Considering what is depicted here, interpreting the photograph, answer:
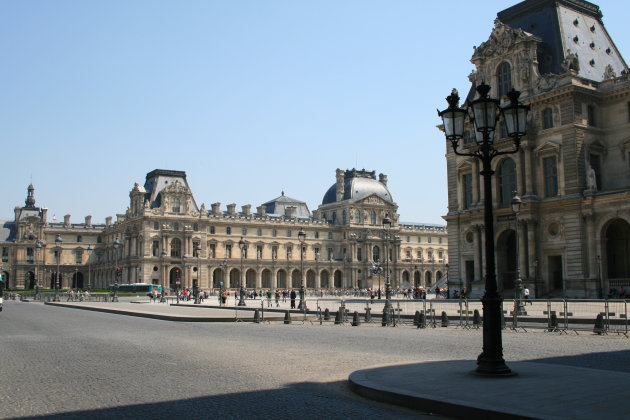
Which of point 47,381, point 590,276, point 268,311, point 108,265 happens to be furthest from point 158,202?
point 47,381

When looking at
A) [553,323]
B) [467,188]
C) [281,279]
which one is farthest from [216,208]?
[553,323]

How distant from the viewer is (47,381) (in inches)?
455

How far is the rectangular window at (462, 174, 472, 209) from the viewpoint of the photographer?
175ft

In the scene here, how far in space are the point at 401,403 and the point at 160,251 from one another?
305ft

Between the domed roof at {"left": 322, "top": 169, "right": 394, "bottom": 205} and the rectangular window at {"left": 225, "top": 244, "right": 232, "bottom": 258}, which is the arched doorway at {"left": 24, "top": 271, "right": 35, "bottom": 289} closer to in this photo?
the rectangular window at {"left": 225, "top": 244, "right": 232, "bottom": 258}

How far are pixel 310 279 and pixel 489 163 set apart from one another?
102 meters

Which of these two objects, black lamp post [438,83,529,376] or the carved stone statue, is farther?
the carved stone statue

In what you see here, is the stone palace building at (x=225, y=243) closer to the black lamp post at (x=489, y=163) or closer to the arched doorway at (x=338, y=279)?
the arched doorway at (x=338, y=279)

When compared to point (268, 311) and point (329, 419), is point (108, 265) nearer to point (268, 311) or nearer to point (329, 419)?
point (268, 311)

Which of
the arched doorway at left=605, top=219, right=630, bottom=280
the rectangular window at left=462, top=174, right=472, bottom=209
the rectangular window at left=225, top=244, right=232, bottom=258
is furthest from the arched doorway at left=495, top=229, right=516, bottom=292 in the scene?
the rectangular window at left=225, top=244, right=232, bottom=258

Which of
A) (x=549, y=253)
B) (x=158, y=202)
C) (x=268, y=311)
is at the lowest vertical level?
(x=268, y=311)

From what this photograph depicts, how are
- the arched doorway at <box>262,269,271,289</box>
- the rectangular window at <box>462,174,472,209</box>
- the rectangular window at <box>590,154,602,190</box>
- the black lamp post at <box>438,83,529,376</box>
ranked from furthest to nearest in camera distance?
1. the arched doorway at <box>262,269,271,289</box>
2. the rectangular window at <box>462,174,472,209</box>
3. the rectangular window at <box>590,154,602,190</box>
4. the black lamp post at <box>438,83,529,376</box>

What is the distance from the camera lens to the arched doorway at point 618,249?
148 ft

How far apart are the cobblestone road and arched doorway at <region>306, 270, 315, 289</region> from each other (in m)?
88.8
